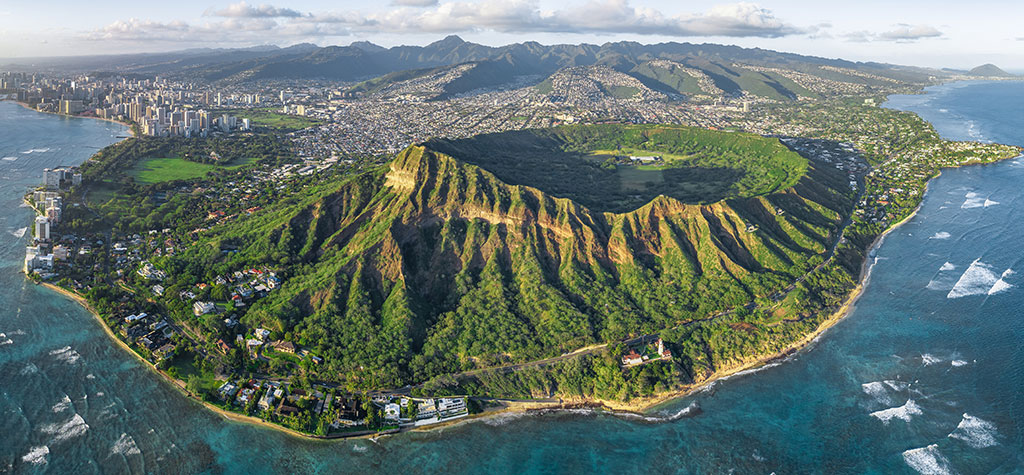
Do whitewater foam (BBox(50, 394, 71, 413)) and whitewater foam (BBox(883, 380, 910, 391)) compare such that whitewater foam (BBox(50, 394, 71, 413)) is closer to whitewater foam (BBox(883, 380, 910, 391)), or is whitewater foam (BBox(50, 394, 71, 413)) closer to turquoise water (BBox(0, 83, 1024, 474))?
turquoise water (BBox(0, 83, 1024, 474))

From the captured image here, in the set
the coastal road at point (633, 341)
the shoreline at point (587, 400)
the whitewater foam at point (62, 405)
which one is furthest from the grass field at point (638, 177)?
the whitewater foam at point (62, 405)

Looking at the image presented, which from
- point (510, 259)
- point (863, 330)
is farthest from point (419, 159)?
point (863, 330)

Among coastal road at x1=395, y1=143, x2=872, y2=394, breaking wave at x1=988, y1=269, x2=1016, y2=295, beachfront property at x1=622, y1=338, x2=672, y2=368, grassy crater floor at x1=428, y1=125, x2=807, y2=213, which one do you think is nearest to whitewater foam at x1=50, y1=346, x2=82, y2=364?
coastal road at x1=395, y1=143, x2=872, y2=394

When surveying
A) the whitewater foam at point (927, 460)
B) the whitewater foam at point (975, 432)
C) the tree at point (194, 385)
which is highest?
the tree at point (194, 385)

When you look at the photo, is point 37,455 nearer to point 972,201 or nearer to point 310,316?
point 310,316

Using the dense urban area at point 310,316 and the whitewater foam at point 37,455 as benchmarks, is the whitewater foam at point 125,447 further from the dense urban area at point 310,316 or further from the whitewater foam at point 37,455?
the dense urban area at point 310,316

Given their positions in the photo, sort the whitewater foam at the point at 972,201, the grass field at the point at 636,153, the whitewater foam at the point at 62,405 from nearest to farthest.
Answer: the whitewater foam at the point at 62,405 < the whitewater foam at the point at 972,201 < the grass field at the point at 636,153

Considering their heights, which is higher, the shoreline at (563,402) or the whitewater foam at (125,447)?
the shoreline at (563,402)
